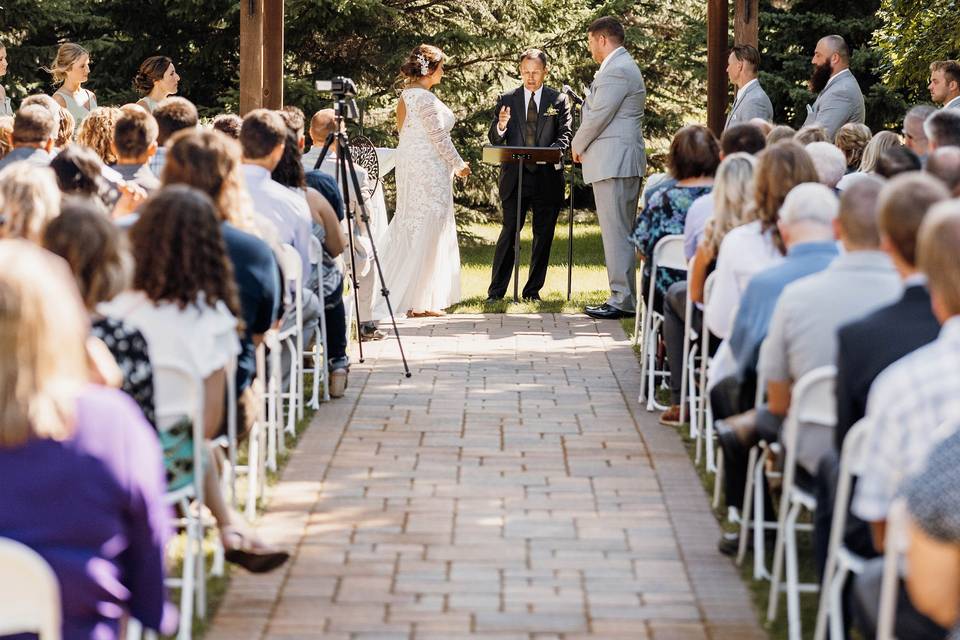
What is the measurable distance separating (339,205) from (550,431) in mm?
1923

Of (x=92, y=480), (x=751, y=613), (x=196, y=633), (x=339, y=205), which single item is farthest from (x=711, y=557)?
(x=339, y=205)

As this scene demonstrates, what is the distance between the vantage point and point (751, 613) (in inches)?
179

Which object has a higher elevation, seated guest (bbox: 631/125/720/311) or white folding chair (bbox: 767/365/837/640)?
seated guest (bbox: 631/125/720/311)

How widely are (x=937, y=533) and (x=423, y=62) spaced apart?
8534 millimetres

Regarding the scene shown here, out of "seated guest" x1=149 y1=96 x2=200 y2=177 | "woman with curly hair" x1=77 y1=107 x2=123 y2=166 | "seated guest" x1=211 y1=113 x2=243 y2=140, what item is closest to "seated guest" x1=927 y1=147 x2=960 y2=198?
"seated guest" x1=149 y1=96 x2=200 y2=177

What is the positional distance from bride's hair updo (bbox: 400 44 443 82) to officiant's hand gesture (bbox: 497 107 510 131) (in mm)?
1106

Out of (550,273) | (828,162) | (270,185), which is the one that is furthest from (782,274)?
(550,273)

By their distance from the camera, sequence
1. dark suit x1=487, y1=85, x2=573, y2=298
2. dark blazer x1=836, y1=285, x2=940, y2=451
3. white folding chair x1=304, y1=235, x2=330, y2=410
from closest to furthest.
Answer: dark blazer x1=836, y1=285, x2=940, y2=451 → white folding chair x1=304, y1=235, x2=330, y2=410 → dark suit x1=487, y1=85, x2=573, y2=298

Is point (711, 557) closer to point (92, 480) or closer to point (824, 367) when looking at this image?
point (824, 367)

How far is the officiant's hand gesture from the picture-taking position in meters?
11.6

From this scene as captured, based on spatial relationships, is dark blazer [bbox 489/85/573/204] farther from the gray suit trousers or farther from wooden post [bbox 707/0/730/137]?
wooden post [bbox 707/0/730/137]

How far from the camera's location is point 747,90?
10227 millimetres

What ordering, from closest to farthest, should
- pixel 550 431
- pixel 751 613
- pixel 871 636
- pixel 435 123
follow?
pixel 871 636 < pixel 751 613 < pixel 550 431 < pixel 435 123

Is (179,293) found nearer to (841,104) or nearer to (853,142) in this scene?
(853,142)
